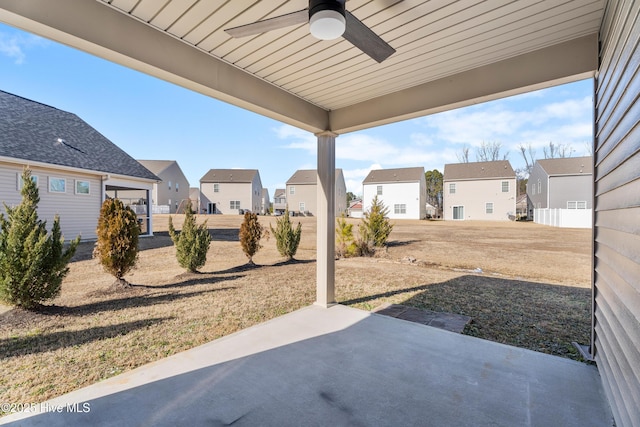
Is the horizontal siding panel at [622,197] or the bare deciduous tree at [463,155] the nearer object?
the horizontal siding panel at [622,197]

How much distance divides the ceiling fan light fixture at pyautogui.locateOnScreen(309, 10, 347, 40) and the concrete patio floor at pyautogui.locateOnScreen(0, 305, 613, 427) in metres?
2.31

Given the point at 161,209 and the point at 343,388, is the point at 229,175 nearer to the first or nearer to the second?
the point at 161,209

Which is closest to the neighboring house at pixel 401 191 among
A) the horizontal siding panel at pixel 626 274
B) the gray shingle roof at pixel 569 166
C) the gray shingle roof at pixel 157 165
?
the gray shingle roof at pixel 569 166

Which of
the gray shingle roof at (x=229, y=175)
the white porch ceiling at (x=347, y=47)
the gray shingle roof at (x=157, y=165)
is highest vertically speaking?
the gray shingle roof at (x=157, y=165)

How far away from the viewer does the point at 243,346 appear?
287 centimetres

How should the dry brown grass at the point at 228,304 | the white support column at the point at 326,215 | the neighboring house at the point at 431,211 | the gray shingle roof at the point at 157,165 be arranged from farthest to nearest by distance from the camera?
the neighboring house at the point at 431,211 → the gray shingle roof at the point at 157,165 → the white support column at the point at 326,215 → the dry brown grass at the point at 228,304

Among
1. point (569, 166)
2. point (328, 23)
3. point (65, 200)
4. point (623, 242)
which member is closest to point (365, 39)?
point (328, 23)

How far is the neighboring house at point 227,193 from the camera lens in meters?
30.2

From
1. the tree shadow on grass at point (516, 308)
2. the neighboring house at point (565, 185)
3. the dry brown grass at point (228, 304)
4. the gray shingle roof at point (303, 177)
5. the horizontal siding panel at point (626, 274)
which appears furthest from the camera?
the gray shingle roof at point (303, 177)

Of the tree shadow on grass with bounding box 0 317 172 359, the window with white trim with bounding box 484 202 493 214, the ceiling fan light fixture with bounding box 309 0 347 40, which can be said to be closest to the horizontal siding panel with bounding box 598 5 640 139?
the ceiling fan light fixture with bounding box 309 0 347 40

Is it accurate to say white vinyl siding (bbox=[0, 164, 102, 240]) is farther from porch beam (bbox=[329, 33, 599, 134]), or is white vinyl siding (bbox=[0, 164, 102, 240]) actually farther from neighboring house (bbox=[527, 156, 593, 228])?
neighboring house (bbox=[527, 156, 593, 228])

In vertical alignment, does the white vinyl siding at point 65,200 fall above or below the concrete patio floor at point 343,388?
above

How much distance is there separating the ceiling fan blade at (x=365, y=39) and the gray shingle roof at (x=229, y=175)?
2926cm

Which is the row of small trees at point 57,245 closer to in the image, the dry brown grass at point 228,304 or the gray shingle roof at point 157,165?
the dry brown grass at point 228,304
